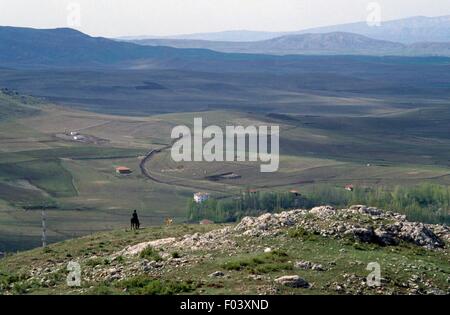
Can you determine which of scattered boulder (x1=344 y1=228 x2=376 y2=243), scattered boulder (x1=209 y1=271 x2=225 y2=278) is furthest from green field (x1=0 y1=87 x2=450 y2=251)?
scattered boulder (x1=209 y1=271 x2=225 y2=278)

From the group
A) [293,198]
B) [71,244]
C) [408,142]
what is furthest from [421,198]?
[408,142]

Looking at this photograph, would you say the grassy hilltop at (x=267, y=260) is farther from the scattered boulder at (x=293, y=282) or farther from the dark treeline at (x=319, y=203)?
the dark treeline at (x=319, y=203)

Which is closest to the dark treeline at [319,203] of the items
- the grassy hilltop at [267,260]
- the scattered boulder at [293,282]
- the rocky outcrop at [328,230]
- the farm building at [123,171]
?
the farm building at [123,171]

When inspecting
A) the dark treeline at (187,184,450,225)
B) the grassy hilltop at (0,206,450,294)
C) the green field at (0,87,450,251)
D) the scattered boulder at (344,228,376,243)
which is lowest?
the green field at (0,87,450,251)

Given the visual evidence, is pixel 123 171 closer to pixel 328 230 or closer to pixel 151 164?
pixel 151 164

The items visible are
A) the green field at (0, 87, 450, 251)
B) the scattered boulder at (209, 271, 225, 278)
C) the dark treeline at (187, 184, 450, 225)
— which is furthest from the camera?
the green field at (0, 87, 450, 251)

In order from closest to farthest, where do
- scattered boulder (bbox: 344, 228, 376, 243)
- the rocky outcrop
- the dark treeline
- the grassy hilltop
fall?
the grassy hilltop → scattered boulder (bbox: 344, 228, 376, 243) → the rocky outcrop → the dark treeline

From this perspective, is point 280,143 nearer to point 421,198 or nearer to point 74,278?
point 421,198

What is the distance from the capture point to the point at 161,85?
18025cm

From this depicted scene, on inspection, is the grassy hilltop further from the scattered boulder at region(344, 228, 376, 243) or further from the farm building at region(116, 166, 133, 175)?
the farm building at region(116, 166, 133, 175)

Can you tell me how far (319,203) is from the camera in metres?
59.0

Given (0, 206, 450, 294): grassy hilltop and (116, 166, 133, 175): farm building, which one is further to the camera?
(116, 166, 133, 175): farm building

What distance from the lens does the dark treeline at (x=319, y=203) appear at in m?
50.5

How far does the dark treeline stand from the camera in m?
50.5
